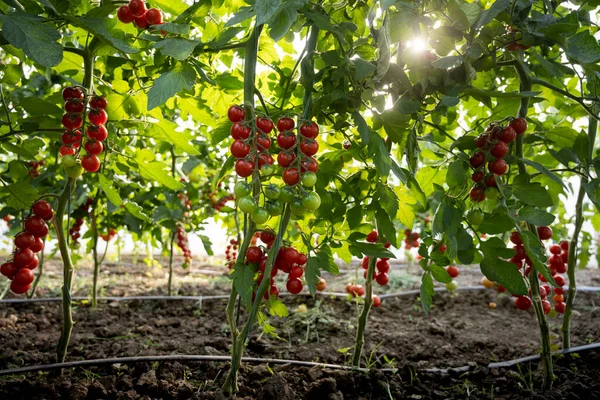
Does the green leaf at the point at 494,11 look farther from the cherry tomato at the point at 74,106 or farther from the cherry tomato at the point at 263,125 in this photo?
the cherry tomato at the point at 74,106

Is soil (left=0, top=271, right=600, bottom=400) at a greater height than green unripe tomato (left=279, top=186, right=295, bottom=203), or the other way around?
green unripe tomato (left=279, top=186, right=295, bottom=203)

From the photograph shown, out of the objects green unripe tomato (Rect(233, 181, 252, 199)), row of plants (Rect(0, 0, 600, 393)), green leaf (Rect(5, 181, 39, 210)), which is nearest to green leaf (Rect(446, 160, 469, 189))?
row of plants (Rect(0, 0, 600, 393))

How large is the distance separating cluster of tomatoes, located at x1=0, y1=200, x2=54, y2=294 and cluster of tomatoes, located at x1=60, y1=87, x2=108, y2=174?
0.53ft

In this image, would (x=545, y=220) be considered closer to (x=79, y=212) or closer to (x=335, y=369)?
(x=335, y=369)

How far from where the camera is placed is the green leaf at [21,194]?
148 centimetres

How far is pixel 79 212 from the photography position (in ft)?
8.29

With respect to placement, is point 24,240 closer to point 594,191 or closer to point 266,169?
point 266,169

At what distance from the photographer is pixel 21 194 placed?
149cm

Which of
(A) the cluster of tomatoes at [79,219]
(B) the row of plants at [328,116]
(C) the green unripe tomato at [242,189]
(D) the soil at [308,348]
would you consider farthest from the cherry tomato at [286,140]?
(A) the cluster of tomatoes at [79,219]

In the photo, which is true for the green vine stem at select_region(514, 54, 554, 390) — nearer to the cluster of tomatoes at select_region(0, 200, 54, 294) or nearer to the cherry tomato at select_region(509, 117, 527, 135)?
the cherry tomato at select_region(509, 117, 527, 135)

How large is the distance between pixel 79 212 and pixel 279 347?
4.10ft

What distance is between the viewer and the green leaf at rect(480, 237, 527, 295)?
1205 mm

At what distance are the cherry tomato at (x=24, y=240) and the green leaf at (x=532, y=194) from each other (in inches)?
51.7

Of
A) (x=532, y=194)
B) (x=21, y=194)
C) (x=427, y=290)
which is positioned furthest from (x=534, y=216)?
(x=21, y=194)
